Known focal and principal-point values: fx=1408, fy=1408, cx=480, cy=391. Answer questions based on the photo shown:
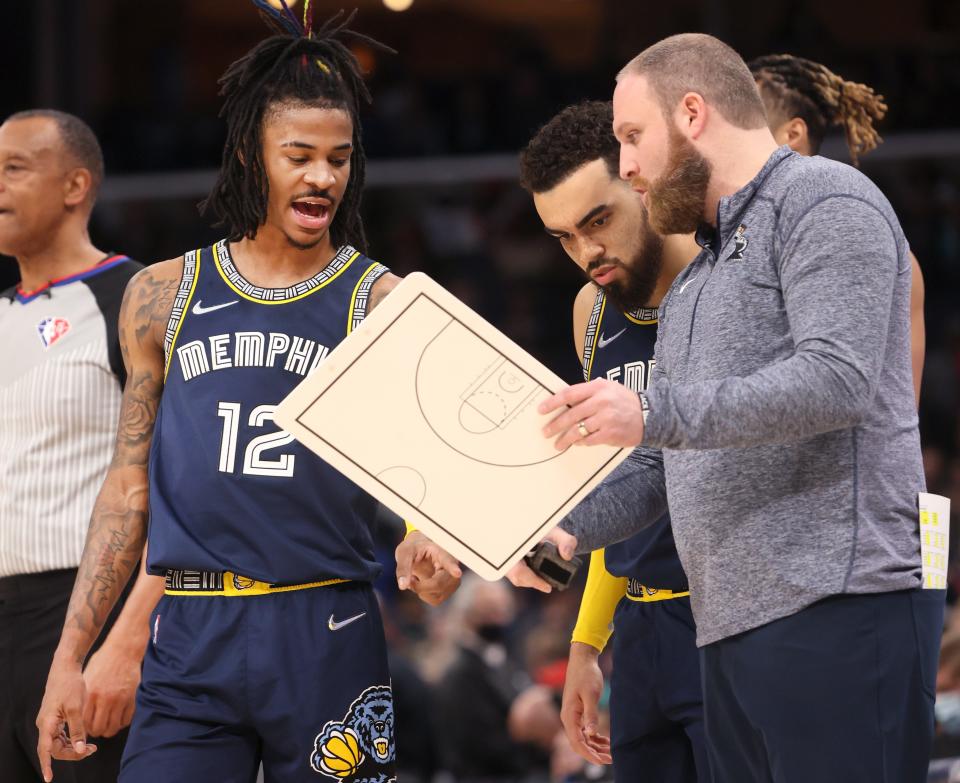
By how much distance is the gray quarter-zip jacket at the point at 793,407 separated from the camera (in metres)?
2.07

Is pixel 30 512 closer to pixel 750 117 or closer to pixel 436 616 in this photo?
pixel 750 117

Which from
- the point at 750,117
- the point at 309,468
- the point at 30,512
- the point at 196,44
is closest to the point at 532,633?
the point at 30,512

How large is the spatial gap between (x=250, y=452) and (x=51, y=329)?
1018mm

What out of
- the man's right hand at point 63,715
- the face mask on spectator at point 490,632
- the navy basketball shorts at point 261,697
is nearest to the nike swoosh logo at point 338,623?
the navy basketball shorts at point 261,697

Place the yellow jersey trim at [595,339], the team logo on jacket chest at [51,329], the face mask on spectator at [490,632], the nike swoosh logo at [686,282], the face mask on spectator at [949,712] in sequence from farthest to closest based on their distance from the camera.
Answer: the face mask on spectator at [490,632], the face mask on spectator at [949,712], the team logo on jacket chest at [51,329], the yellow jersey trim at [595,339], the nike swoosh logo at [686,282]

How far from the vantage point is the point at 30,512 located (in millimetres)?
3355

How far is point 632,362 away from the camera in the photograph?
120 inches

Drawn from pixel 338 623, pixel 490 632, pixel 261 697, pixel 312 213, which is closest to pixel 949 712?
pixel 490 632

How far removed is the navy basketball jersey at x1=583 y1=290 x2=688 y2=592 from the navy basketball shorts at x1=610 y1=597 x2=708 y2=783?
0.26 ft

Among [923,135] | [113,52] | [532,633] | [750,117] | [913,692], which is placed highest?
[113,52]

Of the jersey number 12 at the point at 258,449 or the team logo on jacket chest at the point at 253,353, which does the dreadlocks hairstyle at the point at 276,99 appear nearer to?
the team logo on jacket chest at the point at 253,353

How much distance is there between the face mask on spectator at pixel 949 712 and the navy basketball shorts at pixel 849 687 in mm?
3023

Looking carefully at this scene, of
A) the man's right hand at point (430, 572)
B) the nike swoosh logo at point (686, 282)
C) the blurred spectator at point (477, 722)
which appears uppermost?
the nike swoosh logo at point (686, 282)

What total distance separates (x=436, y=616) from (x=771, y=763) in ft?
16.5
